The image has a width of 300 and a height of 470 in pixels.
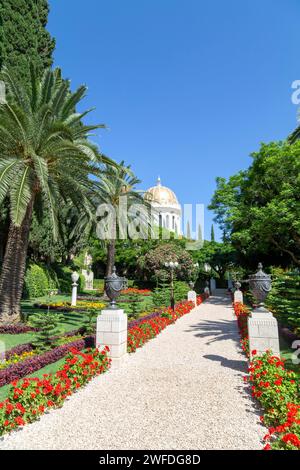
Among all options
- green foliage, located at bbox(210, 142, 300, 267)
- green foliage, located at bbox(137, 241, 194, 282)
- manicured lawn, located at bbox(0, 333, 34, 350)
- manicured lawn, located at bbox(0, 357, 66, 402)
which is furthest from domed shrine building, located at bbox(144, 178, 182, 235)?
manicured lawn, located at bbox(0, 357, 66, 402)

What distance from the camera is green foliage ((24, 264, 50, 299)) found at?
81.6 feet

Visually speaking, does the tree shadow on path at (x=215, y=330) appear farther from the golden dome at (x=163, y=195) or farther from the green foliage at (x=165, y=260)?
the golden dome at (x=163, y=195)

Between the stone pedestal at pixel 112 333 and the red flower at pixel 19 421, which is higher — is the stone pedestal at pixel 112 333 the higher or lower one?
the higher one

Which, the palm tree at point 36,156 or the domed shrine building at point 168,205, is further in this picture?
the domed shrine building at point 168,205

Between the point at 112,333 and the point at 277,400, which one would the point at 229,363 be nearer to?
the point at 112,333

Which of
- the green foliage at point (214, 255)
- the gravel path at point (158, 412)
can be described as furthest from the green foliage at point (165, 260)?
the gravel path at point (158, 412)

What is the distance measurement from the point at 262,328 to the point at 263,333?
12cm

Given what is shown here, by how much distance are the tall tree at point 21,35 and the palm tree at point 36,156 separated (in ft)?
17.7

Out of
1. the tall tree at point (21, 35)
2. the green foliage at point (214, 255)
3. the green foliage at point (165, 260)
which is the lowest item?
the green foliage at point (165, 260)

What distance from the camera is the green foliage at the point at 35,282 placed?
24.9 meters
